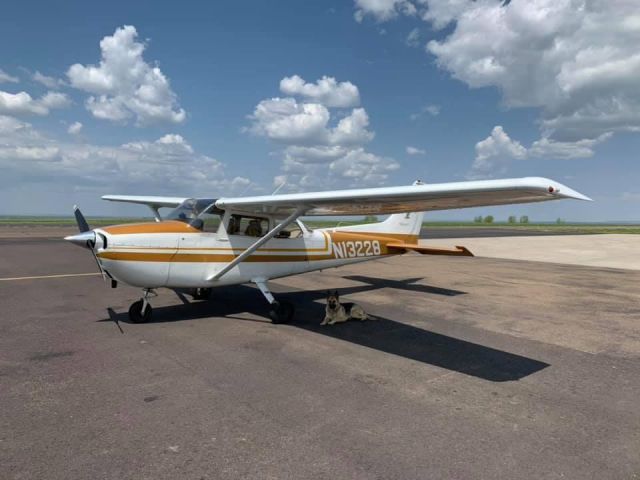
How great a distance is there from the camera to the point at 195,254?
7.67m

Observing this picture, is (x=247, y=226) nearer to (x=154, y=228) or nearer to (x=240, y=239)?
(x=240, y=239)

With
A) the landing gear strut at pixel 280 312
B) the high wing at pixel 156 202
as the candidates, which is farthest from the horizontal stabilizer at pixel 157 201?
the landing gear strut at pixel 280 312

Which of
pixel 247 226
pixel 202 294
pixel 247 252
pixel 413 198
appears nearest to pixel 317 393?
pixel 413 198

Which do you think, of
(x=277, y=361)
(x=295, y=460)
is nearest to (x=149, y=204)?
(x=277, y=361)

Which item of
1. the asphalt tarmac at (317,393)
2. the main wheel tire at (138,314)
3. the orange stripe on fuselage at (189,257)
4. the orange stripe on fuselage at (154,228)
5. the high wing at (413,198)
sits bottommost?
the asphalt tarmac at (317,393)

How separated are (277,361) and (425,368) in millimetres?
1960

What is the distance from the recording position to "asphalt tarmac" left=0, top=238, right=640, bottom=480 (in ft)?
10.6

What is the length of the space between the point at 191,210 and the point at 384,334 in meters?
4.32

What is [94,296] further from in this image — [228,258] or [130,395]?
[130,395]

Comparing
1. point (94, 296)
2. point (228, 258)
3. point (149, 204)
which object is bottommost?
point (94, 296)

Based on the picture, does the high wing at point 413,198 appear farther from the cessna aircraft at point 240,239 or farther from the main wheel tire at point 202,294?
the main wheel tire at point 202,294

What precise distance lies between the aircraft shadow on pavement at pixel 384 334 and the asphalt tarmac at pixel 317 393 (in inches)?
1.6

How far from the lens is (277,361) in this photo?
18.2 feet

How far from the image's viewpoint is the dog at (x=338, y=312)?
769 centimetres
